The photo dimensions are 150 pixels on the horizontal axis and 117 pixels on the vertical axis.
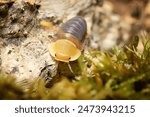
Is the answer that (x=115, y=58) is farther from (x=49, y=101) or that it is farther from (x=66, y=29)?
(x=49, y=101)

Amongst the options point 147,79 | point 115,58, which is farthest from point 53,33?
point 147,79

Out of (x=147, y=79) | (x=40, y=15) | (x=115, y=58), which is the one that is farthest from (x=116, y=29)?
(x=147, y=79)

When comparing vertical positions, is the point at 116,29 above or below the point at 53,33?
below

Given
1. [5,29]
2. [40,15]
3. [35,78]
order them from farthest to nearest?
[40,15] → [5,29] → [35,78]

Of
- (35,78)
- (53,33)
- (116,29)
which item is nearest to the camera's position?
(35,78)

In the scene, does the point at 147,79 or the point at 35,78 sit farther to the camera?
the point at 35,78

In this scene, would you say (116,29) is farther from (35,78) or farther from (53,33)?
(35,78)

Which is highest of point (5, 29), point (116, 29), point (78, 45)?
point (5, 29)
